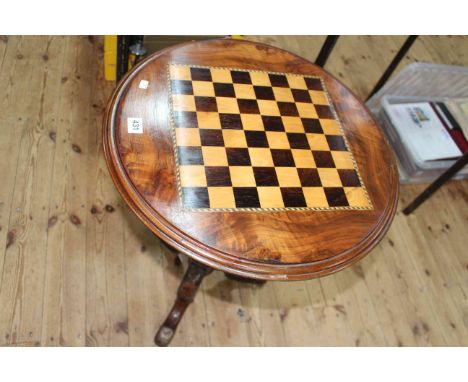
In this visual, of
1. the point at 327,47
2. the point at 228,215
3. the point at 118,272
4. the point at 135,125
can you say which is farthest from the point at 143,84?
the point at 327,47

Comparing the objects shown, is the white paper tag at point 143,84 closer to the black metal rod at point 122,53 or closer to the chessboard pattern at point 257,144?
the chessboard pattern at point 257,144

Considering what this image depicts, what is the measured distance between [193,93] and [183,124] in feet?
0.52

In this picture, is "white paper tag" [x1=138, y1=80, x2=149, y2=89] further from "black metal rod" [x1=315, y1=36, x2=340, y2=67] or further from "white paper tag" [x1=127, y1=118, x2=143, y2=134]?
"black metal rod" [x1=315, y1=36, x2=340, y2=67]

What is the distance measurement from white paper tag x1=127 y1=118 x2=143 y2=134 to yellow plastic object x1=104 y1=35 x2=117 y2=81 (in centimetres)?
108

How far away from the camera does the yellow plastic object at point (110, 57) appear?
2.22m

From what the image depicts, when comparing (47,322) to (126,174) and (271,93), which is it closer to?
(126,174)

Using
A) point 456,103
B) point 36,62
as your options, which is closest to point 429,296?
point 456,103

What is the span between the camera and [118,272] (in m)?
1.78

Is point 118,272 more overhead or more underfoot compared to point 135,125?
more underfoot

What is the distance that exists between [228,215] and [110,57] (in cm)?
152

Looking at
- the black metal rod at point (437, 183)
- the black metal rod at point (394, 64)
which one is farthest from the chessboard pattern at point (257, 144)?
the black metal rod at point (394, 64)

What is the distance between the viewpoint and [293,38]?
303cm

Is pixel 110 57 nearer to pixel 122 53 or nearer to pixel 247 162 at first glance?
pixel 122 53

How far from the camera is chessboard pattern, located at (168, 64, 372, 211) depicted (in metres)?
1.25
